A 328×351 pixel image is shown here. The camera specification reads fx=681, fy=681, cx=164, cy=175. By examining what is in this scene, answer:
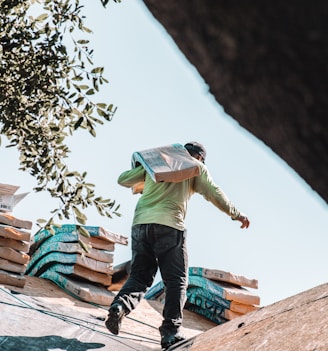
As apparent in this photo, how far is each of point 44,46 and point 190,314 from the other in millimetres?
6150

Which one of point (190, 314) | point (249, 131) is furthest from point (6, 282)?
point (249, 131)

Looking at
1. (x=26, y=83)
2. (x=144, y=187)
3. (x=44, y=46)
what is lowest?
(x=144, y=187)

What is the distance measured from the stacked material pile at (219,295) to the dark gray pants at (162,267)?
420cm

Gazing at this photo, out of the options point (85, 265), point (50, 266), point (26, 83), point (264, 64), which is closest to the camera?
point (264, 64)

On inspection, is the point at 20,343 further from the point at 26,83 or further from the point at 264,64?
the point at 264,64

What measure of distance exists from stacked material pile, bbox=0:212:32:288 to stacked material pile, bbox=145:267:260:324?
9.90 ft

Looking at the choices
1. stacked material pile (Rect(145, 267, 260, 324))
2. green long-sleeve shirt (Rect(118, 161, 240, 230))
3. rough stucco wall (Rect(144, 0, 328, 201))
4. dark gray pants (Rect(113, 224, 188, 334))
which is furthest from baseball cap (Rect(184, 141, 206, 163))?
rough stucco wall (Rect(144, 0, 328, 201))

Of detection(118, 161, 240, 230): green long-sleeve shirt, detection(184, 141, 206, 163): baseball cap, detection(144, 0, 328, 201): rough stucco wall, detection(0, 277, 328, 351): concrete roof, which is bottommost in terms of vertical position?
detection(0, 277, 328, 351): concrete roof

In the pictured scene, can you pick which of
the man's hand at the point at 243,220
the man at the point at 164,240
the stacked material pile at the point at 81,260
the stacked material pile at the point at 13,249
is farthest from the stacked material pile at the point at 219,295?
the man at the point at 164,240

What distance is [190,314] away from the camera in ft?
37.7

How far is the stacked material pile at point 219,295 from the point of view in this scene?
1102 cm

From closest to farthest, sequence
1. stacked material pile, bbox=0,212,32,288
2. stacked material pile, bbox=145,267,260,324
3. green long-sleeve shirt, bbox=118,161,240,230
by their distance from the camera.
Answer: green long-sleeve shirt, bbox=118,161,240,230, stacked material pile, bbox=0,212,32,288, stacked material pile, bbox=145,267,260,324

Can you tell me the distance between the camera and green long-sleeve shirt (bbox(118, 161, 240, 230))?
22.8 ft

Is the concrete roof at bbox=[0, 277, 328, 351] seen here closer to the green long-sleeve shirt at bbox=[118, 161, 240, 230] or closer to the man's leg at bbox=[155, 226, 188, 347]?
the man's leg at bbox=[155, 226, 188, 347]
